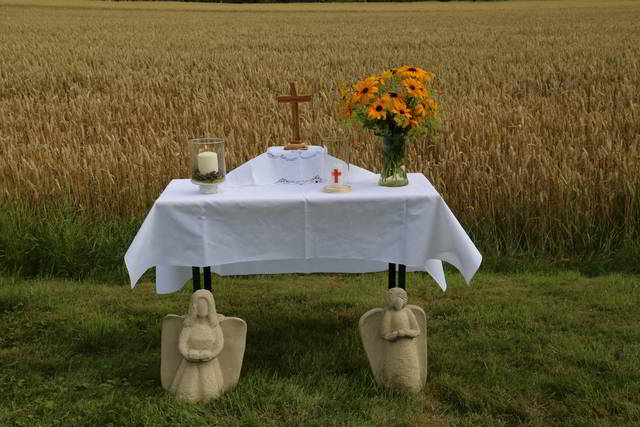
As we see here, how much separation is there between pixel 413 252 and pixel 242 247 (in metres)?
0.95

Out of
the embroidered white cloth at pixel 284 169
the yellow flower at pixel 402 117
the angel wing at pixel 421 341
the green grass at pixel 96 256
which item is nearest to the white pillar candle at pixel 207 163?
the embroidered white cloth at pixel 284 169

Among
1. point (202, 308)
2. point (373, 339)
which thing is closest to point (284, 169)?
point (202, 308)

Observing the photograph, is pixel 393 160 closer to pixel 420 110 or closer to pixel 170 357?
pixel 420 110

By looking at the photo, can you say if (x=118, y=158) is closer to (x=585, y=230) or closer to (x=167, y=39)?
(x=585, y=230)

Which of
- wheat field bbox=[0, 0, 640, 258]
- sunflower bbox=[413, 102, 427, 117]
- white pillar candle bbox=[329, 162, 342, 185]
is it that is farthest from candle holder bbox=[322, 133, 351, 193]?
wheat field bbox=[0, 0, 640, 258]

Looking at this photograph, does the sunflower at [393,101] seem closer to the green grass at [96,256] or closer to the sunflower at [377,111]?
the sunflower at [377,111]

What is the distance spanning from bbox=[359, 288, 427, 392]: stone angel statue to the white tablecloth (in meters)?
0.28

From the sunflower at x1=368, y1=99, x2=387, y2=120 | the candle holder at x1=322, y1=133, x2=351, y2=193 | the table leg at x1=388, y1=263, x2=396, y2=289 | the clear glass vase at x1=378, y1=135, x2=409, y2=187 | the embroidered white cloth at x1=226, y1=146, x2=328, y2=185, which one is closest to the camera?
the sunflower at x1=368, y1=99, x2=387, y2=120

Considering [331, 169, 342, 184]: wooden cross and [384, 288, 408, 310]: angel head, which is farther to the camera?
[331, 169, 342, 184]: wooden cross

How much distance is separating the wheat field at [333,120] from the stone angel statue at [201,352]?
3.06m

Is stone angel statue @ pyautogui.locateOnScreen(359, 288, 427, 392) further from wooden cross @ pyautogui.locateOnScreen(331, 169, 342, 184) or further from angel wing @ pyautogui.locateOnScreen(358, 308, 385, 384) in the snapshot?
wooden cross @ pyautogui.locateOnScreen(331, 169, 342, 184)

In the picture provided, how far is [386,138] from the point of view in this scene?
454 cm

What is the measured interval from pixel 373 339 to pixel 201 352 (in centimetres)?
94

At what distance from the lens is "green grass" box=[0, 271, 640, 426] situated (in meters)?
4.11
